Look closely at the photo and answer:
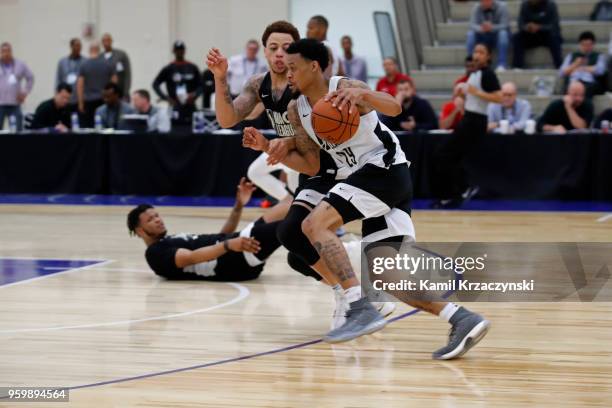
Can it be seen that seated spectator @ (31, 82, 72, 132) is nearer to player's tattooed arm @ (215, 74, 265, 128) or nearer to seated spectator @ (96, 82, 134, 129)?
seated spectator @ (96, 82, 134, 129)

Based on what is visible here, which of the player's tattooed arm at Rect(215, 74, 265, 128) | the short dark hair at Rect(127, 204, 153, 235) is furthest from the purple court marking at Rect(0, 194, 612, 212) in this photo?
the player's tattooed arm at Rect(215, 74, 265, 128)

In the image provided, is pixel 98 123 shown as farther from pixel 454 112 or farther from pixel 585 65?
pixel 585 65

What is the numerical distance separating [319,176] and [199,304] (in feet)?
5.52

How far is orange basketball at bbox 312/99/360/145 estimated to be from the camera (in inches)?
232

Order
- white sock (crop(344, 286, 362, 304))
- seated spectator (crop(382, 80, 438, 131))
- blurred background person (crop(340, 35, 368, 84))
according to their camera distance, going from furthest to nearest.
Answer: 1. blurred background person (crop(340, 35, 368, 84))
2. seated spectator (crop(382, 80, 438, 131))
3. white sock (crop(344, 286, 362, 304))

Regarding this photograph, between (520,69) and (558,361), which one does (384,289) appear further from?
(520,69)

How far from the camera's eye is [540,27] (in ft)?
59.8

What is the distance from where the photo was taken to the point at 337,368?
570 centimetres

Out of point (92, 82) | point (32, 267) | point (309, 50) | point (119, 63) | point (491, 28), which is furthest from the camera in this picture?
point (119, 63)

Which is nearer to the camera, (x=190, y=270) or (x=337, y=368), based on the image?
(x=337, y=368)

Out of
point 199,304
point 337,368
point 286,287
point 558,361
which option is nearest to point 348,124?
point 337,368

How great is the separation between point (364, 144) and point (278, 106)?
2.65 feet

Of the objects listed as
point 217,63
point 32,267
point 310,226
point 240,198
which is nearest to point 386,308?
point 310,226

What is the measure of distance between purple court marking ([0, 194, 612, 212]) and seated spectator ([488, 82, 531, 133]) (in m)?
1.05
